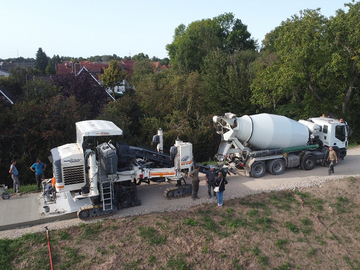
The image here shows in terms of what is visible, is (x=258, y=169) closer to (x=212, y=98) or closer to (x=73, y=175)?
(x=73, y=175)

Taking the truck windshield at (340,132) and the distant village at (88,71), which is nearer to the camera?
the truck windshield at (340,132)

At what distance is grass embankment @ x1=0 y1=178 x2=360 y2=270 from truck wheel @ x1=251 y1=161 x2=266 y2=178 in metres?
2.89

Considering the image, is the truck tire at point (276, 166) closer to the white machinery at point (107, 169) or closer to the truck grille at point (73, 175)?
the white machinery at point (107, 169)

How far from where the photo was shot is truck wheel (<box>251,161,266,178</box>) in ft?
51.0

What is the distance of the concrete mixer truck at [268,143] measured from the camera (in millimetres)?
15609

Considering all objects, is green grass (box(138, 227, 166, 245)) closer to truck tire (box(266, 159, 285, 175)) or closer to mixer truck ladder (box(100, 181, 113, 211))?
mixer truck ladder (box(100, 181, 113, 211))

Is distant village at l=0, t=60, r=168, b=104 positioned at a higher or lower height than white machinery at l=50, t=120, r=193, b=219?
higher

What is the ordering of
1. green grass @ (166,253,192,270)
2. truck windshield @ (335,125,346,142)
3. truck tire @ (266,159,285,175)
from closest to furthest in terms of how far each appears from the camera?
green grass @ (166,253,192,270) → truck tire @ (266,159,285,175) → truck windshield @ (335,125,346,142)

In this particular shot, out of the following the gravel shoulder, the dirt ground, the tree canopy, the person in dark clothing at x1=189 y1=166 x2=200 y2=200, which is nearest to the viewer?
the dirt ground

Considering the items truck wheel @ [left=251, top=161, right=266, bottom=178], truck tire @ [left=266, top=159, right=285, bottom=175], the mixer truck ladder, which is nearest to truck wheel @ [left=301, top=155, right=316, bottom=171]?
truck tire @ [left=266, top=159, right=285, bottom=175]

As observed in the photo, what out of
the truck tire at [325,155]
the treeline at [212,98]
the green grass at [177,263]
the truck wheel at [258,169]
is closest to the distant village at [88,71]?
the treeline at [212,98]

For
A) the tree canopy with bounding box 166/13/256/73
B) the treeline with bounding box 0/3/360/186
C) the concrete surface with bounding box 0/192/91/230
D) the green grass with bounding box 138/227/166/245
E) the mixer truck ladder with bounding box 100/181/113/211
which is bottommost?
the green grass with bounding box 138/227/166/245

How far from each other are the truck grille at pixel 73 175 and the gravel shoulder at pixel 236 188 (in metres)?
1.37

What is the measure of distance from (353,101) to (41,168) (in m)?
25.0
